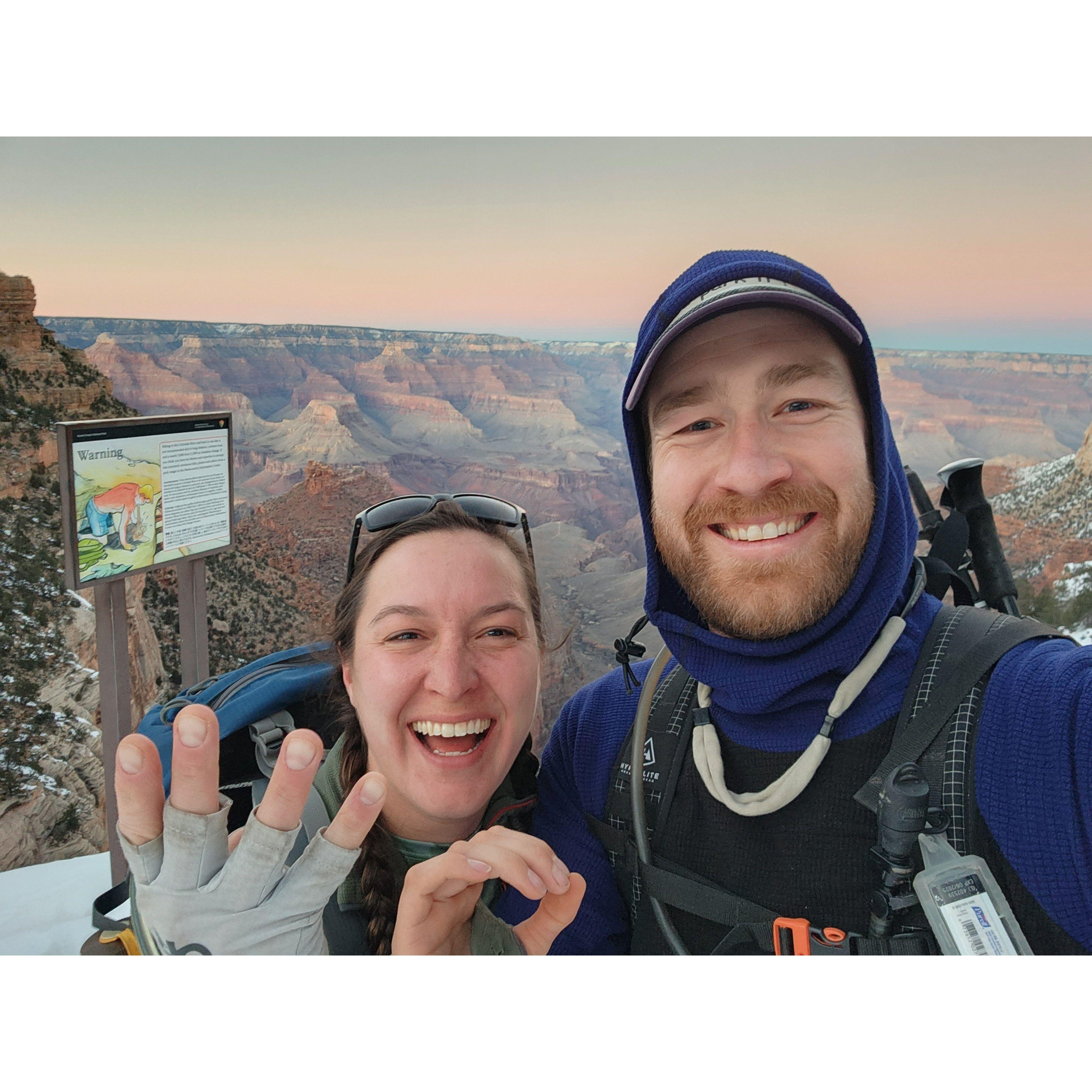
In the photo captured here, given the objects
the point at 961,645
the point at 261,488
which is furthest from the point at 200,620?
the point at 961,645

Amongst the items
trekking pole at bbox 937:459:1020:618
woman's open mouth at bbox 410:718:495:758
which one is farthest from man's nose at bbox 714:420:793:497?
trekking pole at bbox 937:459:1020:618

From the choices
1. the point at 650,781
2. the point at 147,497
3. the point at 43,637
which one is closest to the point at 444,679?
the point at 650,781

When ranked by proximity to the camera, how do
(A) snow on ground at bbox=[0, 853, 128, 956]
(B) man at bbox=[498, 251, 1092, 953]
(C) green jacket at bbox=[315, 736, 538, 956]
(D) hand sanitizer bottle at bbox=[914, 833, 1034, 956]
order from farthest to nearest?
(A) snow on ground at bbox=[0, 853, 128, 956] < (C) green jacket at bbox=[315, 736, 538, 956] < (B) man at bbox=[498, 251, 1092, 953] < (D) hand sanitizer bottle at bbox=[914, 833, 1034, 956]

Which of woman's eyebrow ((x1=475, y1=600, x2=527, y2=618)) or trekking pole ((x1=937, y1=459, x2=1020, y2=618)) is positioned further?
trekking pole ((x1=937, y1=459, x2=1020, y2=618))

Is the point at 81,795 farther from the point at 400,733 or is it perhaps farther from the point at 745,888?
the point at 745,888

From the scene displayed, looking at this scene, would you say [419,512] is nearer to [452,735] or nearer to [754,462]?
[452,735]

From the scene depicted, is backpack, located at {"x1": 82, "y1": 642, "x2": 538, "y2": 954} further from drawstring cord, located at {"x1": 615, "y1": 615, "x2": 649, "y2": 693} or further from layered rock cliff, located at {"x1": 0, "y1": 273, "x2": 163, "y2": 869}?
layered rock cliff, located at {"x1": 0, "y1": 273, "x2": 163, "y2": 869}

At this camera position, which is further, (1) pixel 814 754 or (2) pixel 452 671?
(2) pixel 452 671
